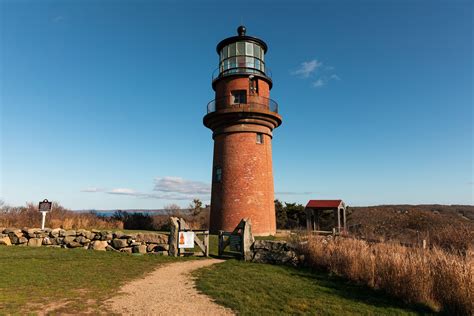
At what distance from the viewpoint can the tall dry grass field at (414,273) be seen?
597 centimetres

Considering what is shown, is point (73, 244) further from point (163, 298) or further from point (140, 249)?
point (163, 298)

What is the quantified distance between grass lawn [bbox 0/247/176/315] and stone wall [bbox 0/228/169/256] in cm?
68

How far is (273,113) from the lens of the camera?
1855 centimetres

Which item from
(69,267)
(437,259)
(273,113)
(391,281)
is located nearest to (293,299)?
(391,281)

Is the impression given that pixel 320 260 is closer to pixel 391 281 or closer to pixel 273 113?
pixel 391 281

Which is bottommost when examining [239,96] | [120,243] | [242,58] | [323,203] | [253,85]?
[120,243]

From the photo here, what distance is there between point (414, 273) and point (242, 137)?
12.6m

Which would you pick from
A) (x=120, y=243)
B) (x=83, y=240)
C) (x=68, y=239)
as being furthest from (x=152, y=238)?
(x=68, y=239)

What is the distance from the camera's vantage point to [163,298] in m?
6.46

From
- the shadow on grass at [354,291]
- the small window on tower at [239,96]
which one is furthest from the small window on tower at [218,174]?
the shadow on grass at [354,291]

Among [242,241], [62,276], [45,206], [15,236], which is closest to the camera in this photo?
[62,276]

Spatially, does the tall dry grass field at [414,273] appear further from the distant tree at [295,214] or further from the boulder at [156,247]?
the distant tree at [295,214]

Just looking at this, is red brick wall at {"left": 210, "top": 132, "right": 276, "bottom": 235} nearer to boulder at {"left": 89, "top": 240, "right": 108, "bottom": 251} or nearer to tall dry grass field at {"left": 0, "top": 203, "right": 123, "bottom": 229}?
boulder at {"left": 89, "top": 240, "right": 108, "bottom": 251}

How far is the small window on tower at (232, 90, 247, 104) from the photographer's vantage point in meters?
18.4
